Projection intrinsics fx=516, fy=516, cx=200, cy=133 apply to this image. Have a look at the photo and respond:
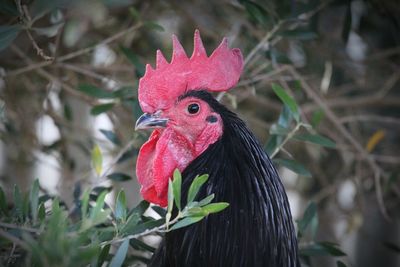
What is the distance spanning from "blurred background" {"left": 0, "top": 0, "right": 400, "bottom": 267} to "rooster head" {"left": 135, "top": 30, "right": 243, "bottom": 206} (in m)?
0.48

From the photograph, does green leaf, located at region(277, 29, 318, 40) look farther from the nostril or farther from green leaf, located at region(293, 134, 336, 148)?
the nostril

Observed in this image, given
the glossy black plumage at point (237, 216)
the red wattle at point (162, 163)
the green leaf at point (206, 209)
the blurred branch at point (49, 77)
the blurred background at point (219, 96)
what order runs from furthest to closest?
the blurred branch at point (49, 77) < the blurred background at point (219, 96) < the red wattle at point (162, 163) < the glossy black plumage at point (237, 216) < the green leaf at point (206, 209)

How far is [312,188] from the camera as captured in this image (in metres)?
5.43

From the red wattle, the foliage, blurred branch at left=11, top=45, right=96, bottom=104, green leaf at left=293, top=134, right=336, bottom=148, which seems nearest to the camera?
the foliage

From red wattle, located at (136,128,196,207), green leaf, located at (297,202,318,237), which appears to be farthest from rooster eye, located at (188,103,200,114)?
green leaf, located at (297,202,318,237)

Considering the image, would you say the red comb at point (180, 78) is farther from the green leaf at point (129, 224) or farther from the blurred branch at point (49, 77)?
the blurred branch at point (49, 77)

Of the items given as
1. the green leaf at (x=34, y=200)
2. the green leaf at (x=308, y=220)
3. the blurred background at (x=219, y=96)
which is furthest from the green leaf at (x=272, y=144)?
the green leaf at (x=34, y=200)

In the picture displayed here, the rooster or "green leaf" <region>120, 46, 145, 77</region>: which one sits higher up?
"green leaf" <region>120, 46, 145, 77</region>

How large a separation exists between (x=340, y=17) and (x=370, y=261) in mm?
3380

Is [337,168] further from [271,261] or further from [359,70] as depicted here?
[271,261]

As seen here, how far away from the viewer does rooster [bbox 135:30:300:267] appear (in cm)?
183

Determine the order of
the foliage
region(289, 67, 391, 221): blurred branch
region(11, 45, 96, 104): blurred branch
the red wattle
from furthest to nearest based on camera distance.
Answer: region(289, 67, 391, 221): blurred branch < region(11, 45, 96, 104): blurred branch < the red wattle < the foliage

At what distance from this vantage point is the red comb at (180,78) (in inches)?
77.5

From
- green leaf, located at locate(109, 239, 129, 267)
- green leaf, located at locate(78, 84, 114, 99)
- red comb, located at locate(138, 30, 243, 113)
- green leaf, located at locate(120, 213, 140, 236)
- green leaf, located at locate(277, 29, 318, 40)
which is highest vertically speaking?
green leaf, located at locate(277, 29, 318, 40)
